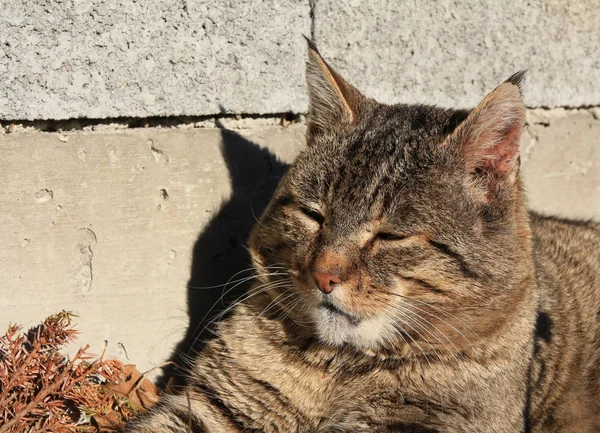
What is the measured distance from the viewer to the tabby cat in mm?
2551

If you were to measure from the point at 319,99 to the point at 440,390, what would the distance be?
131 cm

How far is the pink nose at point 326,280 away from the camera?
2451 millimetres

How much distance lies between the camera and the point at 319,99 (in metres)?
3.10

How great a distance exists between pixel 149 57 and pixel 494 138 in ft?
5.20

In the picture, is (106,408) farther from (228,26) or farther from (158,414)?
(228,26)

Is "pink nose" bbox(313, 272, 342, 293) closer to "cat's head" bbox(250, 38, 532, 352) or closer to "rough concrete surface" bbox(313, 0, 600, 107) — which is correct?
"cat's head" bbox(250, 38, 532, 352)

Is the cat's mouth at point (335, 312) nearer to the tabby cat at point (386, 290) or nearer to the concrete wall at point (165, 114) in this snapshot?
the tabby cat at point (386, 290)

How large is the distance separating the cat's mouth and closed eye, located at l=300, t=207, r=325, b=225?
0.33m

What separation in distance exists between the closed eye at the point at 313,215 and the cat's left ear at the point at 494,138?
57 centimetres

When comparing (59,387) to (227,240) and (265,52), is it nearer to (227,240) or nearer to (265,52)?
(227,240)

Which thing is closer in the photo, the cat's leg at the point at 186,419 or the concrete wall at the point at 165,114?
the cat's leg at the point at 186,419

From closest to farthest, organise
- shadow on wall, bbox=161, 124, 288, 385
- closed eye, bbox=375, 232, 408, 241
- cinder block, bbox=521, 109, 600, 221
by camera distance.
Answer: closed eye, bbox=375, 232, 408, 241 < shadow on wall, bbox=161, 124, 288, 385 < cinder block, bbox=521, 109, 600, 221

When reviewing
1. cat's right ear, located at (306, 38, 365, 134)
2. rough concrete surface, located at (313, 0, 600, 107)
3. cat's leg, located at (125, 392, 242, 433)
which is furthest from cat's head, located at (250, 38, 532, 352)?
rough concrete surface, located at (313, 0, 600, 107)

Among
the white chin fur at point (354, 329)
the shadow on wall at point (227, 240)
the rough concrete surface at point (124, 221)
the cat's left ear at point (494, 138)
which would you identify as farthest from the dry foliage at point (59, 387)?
the cat's left ear at point (494, 138)
